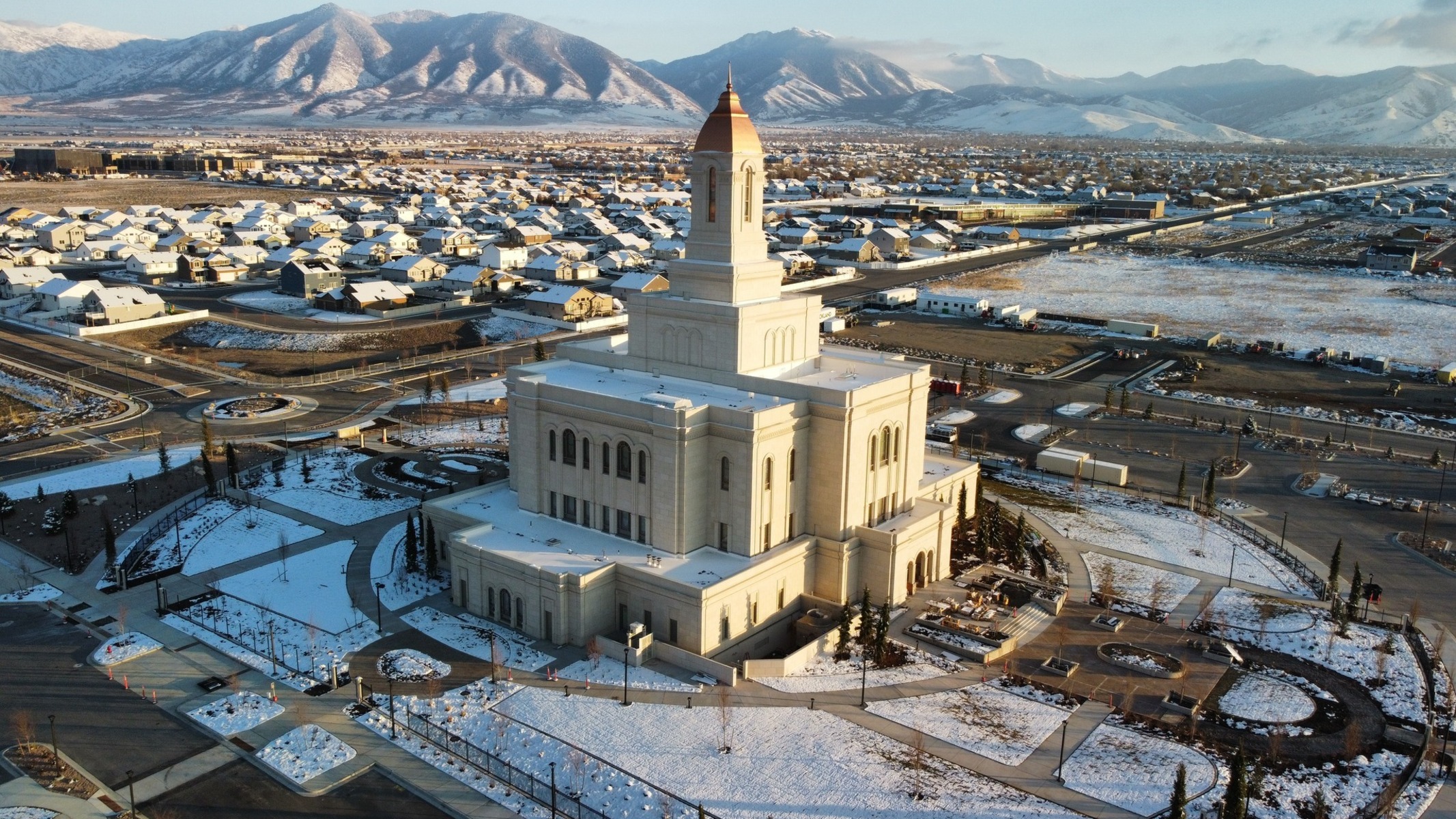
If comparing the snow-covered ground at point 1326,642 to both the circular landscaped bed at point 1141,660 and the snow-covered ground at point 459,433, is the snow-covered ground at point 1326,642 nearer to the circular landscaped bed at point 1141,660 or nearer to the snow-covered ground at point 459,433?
the circular landscaped bed at point 1141,660

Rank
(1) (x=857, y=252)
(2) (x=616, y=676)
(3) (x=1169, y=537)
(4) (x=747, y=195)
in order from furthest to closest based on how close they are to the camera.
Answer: (1) (x=857, y=252)
(3) (x=1169, y=537)
(4) (x=747, y=195)
(2) (x=616, y=676)

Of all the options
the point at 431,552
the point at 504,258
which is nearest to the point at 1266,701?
the point at 431,552

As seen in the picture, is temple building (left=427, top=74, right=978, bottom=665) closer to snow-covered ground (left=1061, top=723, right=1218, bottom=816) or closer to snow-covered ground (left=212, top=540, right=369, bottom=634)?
snow-covered ground (left=212, top=540, right=369, bottom=634)

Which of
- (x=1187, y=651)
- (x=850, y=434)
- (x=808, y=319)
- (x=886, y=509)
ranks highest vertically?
(x=808, y=319)

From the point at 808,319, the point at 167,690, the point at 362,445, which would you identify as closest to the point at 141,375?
the point at 362,445

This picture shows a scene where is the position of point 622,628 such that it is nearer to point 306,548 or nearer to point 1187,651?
point 306,548

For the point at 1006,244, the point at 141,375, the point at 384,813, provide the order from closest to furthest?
the point at 384,813
the point at 141,375
the point at 1006,244

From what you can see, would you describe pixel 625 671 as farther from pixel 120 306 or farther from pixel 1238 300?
pixel 1238 300
